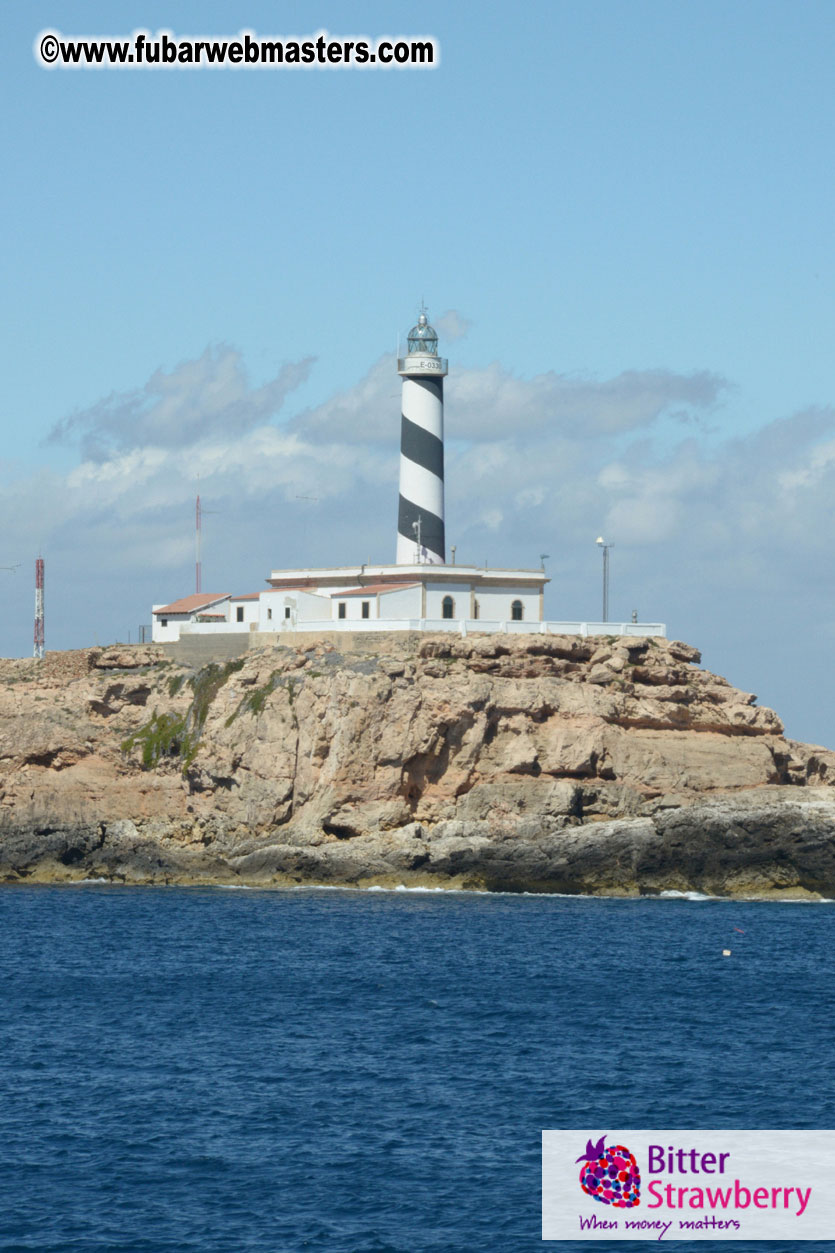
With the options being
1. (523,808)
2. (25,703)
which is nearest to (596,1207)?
(523,808)

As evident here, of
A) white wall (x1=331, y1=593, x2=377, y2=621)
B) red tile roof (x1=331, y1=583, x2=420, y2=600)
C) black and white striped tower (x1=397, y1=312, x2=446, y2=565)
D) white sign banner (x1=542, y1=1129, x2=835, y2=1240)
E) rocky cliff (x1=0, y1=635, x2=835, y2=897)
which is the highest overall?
black and white striped tower (x1=397, y1=312, x2=446, y2=565)

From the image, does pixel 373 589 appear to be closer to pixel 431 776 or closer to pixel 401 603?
pixel 401 603

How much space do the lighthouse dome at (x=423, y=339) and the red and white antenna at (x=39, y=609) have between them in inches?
733

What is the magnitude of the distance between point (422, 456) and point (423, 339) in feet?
15.7

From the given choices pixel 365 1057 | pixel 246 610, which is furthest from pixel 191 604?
pixel 365 1057

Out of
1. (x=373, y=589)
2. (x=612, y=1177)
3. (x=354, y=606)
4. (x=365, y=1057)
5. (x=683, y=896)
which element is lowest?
(x=612, y=1177)

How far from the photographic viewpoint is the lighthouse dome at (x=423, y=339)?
69.6m

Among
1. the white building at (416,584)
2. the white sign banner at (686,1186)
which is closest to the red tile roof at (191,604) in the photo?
the white building at (416,584)

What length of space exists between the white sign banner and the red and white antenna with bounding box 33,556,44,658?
165ft

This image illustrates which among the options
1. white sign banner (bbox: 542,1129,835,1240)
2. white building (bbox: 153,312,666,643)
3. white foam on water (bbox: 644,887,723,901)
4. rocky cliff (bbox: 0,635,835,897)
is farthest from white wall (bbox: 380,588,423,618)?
white sign banner (bbox: 542,1129,835,1240)

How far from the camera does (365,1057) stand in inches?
1321

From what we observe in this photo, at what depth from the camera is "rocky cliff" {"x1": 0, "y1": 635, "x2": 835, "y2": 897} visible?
2285 inches

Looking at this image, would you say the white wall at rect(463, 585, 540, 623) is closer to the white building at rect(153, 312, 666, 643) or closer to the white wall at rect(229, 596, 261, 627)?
the white building at rect(153, 312, 666, 643)

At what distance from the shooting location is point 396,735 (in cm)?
5928
